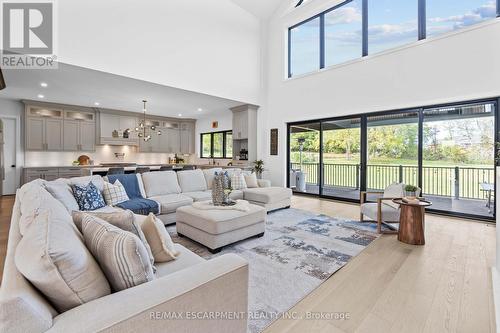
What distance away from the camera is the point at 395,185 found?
3764mm

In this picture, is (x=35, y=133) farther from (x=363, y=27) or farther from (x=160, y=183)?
(x=363, y=27)

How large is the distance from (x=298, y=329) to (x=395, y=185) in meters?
3.03

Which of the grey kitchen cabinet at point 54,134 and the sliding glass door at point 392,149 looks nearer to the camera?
the sliding glass door at point 392,149

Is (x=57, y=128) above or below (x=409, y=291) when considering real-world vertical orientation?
above

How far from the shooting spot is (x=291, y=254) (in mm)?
2758

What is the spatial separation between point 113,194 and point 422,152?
5606mm

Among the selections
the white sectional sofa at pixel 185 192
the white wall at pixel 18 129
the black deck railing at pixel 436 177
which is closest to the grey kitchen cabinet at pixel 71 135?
the white wall at pixel 18 129

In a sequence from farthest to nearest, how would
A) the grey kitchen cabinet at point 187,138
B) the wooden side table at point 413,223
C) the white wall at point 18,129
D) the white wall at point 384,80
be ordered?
the grey kitchen cabinet at point 187,138 → the white wall at point 18,129 → the white wall at point 384,80 → the wooden side table at point 413,223

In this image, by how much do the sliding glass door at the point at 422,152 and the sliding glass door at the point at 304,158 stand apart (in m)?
0.04

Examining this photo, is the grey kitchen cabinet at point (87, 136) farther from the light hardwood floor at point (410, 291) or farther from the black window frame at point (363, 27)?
the light hardwood floor at point (410, 291)

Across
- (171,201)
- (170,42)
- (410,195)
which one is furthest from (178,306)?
(170,42)

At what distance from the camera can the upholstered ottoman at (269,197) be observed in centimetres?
464

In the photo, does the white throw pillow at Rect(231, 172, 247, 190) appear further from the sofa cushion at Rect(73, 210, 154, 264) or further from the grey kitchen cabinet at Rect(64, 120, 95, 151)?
the grey kitchen cabinet at Rect(64, 120, 95, 151)

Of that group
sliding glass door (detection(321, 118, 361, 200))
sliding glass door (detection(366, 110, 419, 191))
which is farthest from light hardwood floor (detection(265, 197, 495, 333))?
sliding glass door (detection(321, 118, 361, 200))
